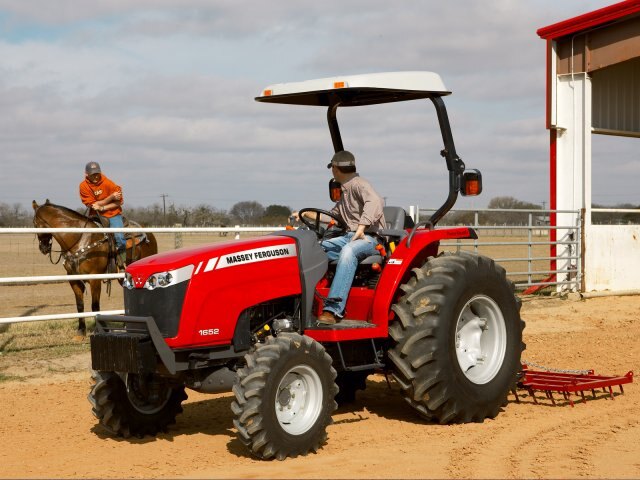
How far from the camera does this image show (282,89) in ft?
23.5

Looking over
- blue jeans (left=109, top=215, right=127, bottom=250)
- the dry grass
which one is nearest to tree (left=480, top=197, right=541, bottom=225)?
the dry grass

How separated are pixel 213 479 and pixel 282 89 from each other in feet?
10.4

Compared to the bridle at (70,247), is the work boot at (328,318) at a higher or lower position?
lower

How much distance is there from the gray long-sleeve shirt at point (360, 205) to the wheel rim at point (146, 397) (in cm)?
182

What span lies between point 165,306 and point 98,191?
738cm

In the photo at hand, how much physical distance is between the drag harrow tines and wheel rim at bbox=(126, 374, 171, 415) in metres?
2.83

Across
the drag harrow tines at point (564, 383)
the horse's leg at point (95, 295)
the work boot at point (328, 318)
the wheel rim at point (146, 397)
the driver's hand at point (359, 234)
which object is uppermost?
the driver's hand at point (359, 234)

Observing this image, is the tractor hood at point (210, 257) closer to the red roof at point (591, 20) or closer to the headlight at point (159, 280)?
the headlight at point (159, 280)

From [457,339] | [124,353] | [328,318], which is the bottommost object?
[457,339]

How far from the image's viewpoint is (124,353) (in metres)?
5.77

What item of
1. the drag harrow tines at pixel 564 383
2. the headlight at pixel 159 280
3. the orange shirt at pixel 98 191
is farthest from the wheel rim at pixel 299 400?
the orange shirt at pixel 98 191

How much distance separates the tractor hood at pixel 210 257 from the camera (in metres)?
5.91

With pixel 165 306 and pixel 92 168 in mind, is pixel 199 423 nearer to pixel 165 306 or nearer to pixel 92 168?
pixel 165 306

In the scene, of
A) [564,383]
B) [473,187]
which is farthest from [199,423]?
[564,383]
